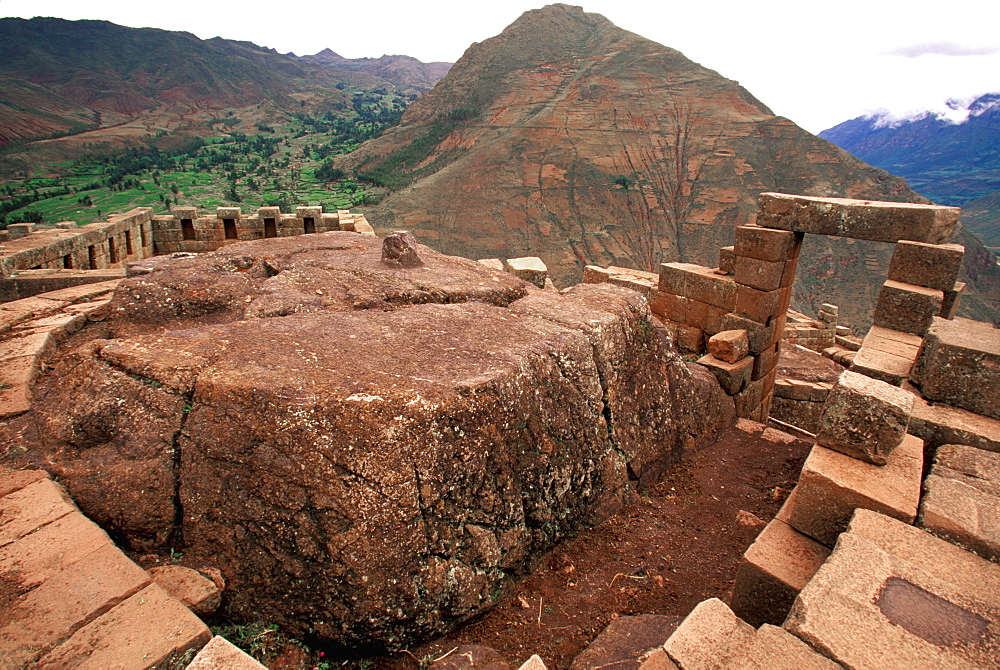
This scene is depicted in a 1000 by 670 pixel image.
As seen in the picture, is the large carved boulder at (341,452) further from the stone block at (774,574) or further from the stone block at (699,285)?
the stone block at (699,285)

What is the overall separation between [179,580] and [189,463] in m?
0.69

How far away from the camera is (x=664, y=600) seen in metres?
3.84

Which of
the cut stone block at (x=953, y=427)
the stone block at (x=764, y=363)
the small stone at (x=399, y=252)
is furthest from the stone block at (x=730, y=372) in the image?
the small stone at (x=399, y=252)

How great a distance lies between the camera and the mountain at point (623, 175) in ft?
115

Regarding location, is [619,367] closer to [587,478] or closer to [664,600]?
[587,478]

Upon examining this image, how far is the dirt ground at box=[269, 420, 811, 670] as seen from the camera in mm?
3408

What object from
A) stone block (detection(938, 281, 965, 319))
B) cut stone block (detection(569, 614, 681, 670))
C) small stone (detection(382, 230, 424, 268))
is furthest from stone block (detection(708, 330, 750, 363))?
cut stone block (detection(569, 614, 681, 670))

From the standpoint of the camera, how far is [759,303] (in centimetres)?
802

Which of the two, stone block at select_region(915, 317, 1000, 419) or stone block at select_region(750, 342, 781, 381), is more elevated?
stone block at select_region(915, 317, 1000, 419)

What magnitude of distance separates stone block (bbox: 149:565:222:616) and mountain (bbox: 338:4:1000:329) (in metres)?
30.6

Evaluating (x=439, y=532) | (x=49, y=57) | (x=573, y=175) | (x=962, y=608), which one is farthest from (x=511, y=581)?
(x=49, y=57)

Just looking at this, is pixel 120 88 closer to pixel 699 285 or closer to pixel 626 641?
pixel 699 285

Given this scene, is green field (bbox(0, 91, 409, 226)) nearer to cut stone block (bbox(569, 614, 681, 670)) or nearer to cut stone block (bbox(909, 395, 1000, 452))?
cut stone block (bbox(569, 614, 681, 670))

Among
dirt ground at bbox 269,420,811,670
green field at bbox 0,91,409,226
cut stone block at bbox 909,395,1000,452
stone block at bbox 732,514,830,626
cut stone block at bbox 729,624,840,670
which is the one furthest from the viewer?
green field at bbox 0,91,409,226
